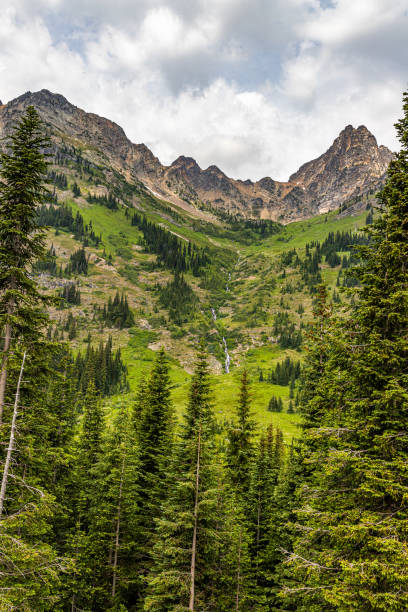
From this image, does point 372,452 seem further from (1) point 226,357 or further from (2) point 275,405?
(1) point 226,357

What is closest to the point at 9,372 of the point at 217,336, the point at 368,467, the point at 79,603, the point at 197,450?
the point at 197,450

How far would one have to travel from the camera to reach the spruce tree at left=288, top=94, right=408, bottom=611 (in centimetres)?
897

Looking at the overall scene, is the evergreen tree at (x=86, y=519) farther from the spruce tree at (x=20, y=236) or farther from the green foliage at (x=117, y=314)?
the green foliage at (x=117, y=314)

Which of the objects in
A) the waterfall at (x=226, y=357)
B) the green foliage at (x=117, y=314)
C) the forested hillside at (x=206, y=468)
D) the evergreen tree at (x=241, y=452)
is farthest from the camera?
the green foliage at (x=117, y=314)

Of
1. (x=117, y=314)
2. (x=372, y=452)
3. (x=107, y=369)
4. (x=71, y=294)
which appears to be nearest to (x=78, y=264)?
(x=71, y=294)

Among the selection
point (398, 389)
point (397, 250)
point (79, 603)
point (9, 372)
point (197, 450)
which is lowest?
point (79, 603)

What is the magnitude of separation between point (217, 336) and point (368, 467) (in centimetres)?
16143

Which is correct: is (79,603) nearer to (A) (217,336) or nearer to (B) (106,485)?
(B) (106,485)

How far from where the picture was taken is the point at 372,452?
1126cm

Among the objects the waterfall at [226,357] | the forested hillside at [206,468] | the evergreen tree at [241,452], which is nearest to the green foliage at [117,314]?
the waterfall at [226,357]

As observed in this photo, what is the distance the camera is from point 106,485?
23172 mm

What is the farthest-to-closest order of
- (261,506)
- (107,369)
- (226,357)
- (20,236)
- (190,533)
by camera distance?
(226,357), (107,369), (261,506), (190,533), (20,236)

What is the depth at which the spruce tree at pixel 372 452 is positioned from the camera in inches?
353

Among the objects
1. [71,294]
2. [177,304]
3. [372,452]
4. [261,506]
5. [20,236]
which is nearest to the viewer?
[372,452]
